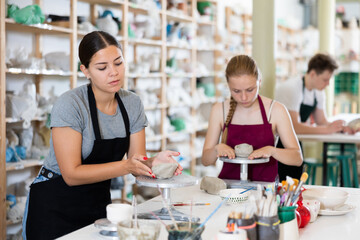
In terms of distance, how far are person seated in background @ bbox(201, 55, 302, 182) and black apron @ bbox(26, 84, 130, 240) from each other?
73 centimetres

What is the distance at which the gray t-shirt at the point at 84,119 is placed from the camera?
2277 mm

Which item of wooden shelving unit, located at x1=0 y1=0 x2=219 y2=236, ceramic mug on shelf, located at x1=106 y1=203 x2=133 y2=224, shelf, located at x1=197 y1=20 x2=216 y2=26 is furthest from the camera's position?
shelf, located at x1=197 y1=20 x2=216 y2=26

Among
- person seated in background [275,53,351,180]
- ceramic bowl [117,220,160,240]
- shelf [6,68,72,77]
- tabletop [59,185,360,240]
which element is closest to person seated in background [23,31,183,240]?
tabletop [59,185,360,240]

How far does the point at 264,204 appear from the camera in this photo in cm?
167

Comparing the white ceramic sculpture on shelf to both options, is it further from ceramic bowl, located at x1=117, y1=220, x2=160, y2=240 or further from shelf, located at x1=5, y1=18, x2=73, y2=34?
ceramic bowl, located at x1=117, y1=220, x2=160, y2=240

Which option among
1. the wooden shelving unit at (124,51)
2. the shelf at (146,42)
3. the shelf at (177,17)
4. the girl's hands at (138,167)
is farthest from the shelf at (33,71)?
the shelf at (177,17)

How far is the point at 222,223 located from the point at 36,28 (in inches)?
107

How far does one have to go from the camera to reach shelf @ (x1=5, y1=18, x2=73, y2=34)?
3846 mm

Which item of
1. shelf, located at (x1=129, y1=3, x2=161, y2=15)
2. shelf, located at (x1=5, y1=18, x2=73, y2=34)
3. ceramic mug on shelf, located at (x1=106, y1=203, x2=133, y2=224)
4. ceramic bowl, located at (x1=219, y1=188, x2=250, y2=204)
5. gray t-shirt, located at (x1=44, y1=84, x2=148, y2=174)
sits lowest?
ceramic bowl, located at (x1=219, y1=188, x2=250, y2=204)

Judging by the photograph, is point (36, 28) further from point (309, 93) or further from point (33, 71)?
point (309, 93)

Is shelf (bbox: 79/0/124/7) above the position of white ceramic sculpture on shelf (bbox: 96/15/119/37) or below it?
above

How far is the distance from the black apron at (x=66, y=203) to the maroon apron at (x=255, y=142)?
85cm

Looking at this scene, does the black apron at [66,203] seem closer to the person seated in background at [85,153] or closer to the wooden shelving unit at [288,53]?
the person seated in background at [85,153]

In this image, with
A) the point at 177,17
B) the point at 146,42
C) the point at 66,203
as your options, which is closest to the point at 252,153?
the point at 66,203
